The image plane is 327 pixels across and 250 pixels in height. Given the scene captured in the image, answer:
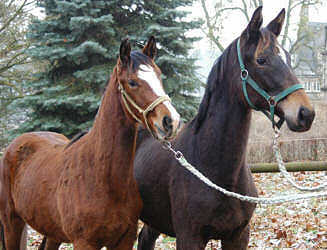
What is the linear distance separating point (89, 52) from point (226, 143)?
7292mm

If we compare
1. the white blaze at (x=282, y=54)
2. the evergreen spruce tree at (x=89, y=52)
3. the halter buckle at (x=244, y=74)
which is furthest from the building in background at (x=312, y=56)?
the halter buckle at (x=244, y=74)

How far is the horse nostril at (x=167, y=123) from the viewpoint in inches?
87.8

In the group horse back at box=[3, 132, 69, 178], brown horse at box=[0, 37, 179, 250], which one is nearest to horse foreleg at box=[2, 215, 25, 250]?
horse back at box=[3, 132, 69, 178]

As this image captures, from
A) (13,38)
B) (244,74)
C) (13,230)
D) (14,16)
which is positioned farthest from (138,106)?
(13,38)

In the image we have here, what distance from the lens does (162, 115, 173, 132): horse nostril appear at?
2230 millimetres

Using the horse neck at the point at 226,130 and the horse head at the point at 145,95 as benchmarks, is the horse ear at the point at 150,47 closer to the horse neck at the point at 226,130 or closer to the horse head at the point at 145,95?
the horse head at the point at 145,95

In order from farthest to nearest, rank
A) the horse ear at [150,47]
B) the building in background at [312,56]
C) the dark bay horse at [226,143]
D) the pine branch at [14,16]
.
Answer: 1. the building in background at [312,56]
2. the pine branch at [14,16]
3. the horse ear at [150,47]
4. the dark bay horse at [226,143]

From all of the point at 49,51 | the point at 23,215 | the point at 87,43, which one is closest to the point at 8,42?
the point at 49,51

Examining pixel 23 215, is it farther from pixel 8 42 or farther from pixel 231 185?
pixel 8 42

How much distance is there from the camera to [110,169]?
8.74ft

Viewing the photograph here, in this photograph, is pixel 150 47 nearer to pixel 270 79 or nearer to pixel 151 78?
pixel 151 78

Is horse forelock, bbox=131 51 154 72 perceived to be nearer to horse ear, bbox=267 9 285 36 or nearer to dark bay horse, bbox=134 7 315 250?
dark bay horse, bbox=134 7 315 250

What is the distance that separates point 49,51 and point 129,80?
7.48m

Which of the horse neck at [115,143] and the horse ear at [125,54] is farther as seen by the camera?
the horse neck at [115,143]
